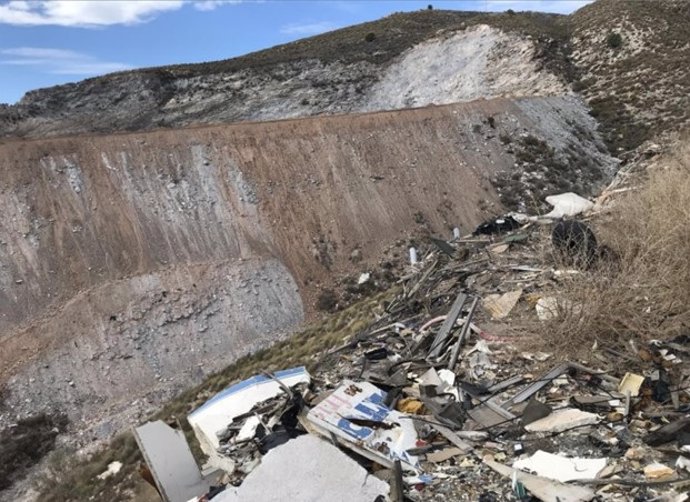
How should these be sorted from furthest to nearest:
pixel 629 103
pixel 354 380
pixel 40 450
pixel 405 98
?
pixel 405 98, pixel 629 103, pixel 40 450, pixel 354 380

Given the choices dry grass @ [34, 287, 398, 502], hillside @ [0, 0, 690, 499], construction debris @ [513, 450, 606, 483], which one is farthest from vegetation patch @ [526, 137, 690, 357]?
dry grass @ [34, 287, 398, 502]

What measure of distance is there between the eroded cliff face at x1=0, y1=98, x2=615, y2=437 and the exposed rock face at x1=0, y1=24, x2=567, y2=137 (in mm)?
11016

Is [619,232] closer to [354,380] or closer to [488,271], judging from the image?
[488,271]

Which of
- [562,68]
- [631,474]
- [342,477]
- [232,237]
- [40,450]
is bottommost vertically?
[40,450]

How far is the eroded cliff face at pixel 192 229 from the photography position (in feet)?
61.1

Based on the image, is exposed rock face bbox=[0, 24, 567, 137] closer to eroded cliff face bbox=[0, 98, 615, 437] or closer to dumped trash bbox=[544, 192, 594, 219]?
eroded cliff face bbox=[0, 98, 615, 437]

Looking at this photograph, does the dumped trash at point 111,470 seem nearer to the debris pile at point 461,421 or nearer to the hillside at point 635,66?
the debris pile at point 461,421

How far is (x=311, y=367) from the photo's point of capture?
394 inches

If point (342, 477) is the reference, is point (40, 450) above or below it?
below

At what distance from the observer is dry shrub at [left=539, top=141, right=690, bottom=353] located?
26.2 ft

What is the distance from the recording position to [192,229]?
2270 cm

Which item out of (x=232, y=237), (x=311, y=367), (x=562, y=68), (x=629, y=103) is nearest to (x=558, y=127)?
(x=629, y=103)

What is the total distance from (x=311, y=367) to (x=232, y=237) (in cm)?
1375

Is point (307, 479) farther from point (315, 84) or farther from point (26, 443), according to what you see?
point (315, 84)
